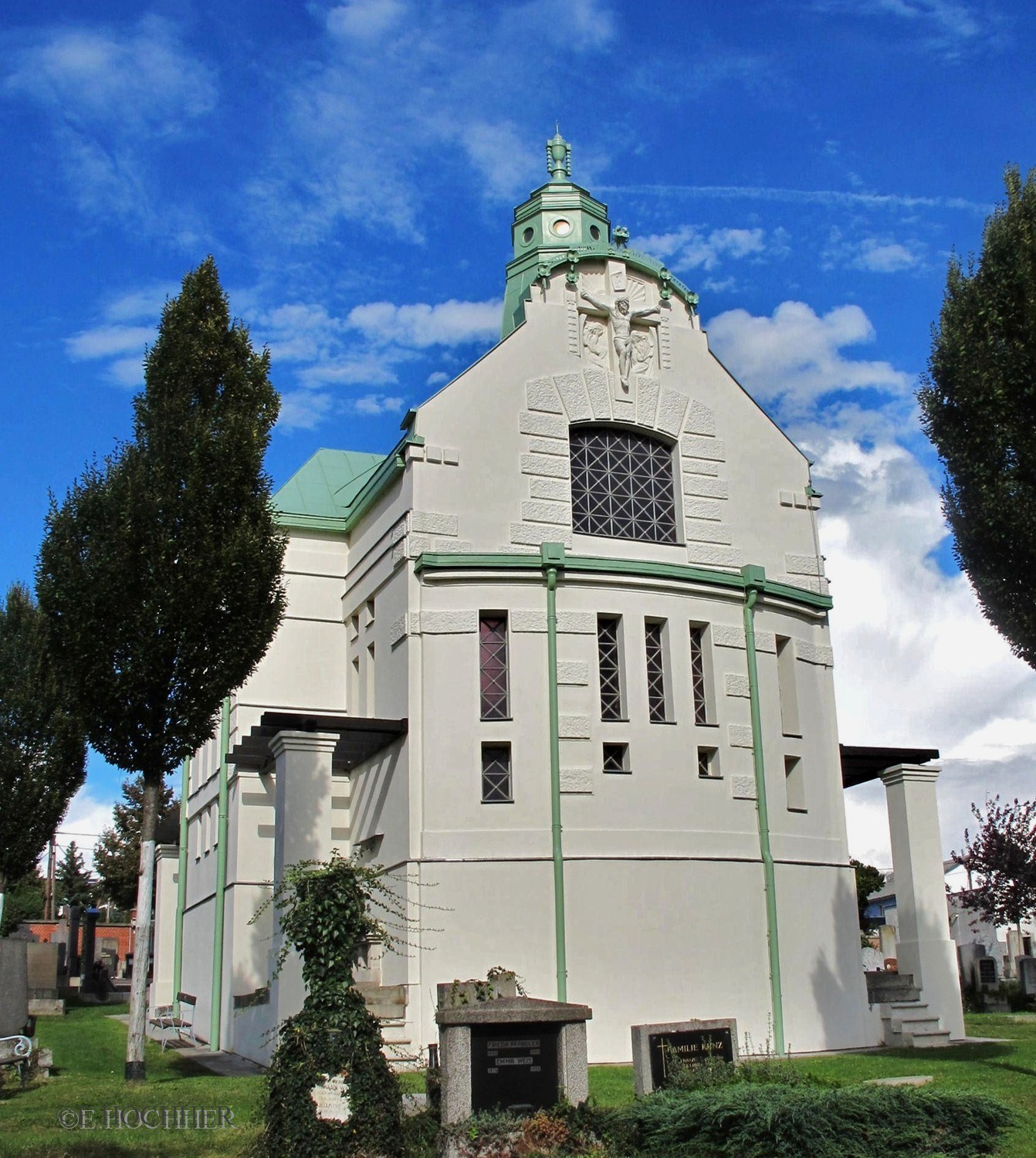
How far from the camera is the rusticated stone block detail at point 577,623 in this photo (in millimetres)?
22672

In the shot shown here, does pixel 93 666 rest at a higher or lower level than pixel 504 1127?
higher

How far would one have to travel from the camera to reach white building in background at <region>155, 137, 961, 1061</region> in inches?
838

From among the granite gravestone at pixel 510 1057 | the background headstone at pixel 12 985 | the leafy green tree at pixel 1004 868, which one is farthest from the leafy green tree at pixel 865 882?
the granite gravestone at pixel 510 1057

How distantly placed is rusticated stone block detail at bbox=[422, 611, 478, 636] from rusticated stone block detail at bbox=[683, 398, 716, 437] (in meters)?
6.12

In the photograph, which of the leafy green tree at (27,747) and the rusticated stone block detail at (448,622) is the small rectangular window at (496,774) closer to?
the rusticated stone block detail at (448,622)

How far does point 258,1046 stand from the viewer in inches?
854

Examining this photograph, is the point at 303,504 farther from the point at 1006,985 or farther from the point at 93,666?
the point at 1006,985

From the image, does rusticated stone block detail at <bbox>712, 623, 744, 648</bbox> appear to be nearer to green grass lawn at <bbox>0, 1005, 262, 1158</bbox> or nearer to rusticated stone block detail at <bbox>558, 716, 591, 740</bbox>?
rusticated stone block detail at <bbox>558, 716, 591, 740</bbox>

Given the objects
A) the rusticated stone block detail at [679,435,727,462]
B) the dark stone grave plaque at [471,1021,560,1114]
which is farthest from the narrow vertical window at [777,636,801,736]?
the dark stone grave plaque at [471,1021,560,1114]

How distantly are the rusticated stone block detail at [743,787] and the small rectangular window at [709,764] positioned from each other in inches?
12.9

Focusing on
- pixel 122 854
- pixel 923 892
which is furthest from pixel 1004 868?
pixel 122 854

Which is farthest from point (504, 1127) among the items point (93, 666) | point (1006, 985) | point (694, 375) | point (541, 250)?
point (1006, 985)

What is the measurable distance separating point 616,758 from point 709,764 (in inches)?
72.3

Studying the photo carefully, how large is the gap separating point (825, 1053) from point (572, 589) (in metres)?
9.02
